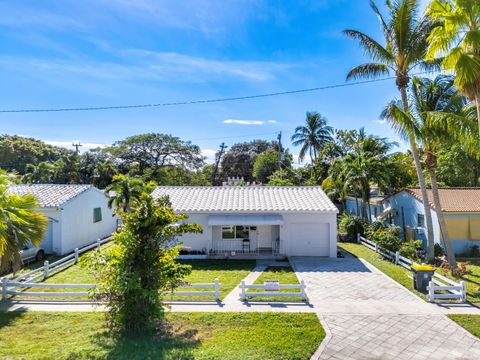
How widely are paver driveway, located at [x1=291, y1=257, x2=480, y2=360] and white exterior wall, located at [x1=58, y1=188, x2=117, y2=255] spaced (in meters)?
17.0

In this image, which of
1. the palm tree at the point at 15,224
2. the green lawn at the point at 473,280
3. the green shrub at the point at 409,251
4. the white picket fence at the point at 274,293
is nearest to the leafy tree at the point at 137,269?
the palm tree at the point at 15,224

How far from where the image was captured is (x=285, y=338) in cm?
986

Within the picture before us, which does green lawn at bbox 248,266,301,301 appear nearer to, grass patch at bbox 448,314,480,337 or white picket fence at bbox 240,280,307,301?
white picket fence at bbox 240,280,307,301

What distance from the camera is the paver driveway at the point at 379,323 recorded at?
30.0 feet

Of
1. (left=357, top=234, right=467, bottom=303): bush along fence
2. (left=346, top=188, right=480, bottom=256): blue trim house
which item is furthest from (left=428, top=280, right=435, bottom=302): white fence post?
(left=346, top=188, right=480, bottom=256): blue trim house

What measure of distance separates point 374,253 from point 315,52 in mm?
14500

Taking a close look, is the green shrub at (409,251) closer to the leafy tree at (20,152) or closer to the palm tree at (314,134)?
the palm tree at (314,134)

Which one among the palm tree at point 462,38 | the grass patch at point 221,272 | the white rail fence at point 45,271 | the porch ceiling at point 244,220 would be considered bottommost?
the grass patch at point 221,272

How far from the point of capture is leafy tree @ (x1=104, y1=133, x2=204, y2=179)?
192 ft

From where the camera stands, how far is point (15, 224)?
10.4 meters

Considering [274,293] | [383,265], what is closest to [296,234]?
[383,265]

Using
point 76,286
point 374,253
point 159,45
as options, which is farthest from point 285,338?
point 374,253

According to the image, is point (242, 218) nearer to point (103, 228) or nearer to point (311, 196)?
point (311, 196)

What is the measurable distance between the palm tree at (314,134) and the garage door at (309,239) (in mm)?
29752
